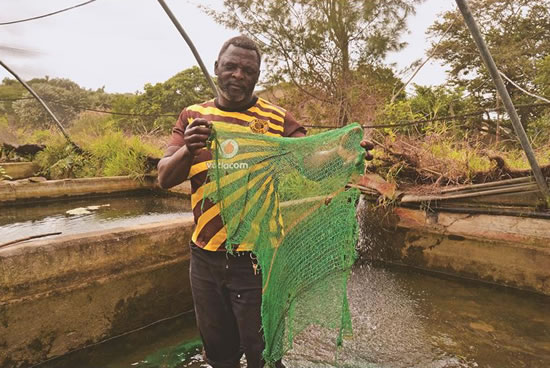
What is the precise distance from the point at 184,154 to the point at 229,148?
0.17 meters

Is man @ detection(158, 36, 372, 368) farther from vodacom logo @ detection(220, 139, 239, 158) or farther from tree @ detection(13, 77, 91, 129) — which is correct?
tree @ detection(13, 77, 91, 129)

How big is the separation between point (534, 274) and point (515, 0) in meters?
9.27

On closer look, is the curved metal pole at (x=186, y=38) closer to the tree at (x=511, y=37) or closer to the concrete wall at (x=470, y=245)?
the concrete wall at (x=470, y=245)

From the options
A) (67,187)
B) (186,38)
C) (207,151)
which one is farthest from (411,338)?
(67,187)

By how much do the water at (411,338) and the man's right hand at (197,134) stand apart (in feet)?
6.36

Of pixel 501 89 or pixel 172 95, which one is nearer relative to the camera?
pixel 501 89

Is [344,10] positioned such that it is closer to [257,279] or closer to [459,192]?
[459,192]

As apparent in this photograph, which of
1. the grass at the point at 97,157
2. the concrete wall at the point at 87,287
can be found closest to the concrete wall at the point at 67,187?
the grass at the point at 97,157

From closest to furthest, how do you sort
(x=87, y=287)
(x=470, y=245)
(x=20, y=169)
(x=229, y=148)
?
1. (x=229, y=148)
2. (x=87, y=287)
3. (x=470, y=245)
4. (x=20, y=169)

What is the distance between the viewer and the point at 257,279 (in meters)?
1.60

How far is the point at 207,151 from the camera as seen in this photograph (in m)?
1.62

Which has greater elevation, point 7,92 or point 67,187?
point 7,92

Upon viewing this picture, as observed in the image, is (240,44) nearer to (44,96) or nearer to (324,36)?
(324,36)

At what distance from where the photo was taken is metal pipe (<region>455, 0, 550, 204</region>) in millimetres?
2118
